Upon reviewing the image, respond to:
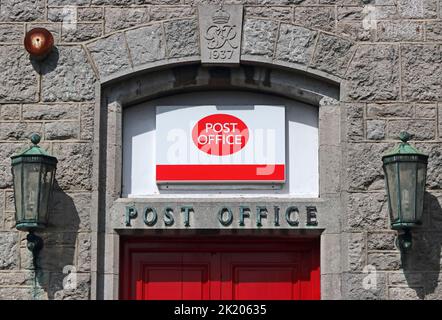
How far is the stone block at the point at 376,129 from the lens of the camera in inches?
402

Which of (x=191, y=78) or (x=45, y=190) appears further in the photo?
(x=191, y=78)

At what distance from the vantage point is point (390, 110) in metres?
10.3

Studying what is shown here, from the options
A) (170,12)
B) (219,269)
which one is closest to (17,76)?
(170,12)

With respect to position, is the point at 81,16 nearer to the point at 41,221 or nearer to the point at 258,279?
the point at 41,221

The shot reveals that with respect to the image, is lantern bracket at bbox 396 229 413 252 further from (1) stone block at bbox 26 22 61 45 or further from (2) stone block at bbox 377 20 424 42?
(1) stone block at bbox 26 22 61 45

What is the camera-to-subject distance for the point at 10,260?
33.0ft

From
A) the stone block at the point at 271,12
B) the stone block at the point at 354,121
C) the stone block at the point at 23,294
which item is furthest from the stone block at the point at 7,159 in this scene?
the stone block at the point at 354,121

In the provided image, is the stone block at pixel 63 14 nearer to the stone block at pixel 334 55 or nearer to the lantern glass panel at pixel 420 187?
the stone block at pixel 334 55

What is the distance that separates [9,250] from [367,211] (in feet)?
10.1

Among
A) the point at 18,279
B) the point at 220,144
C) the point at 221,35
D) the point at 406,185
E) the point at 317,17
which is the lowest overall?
the point at 18,279

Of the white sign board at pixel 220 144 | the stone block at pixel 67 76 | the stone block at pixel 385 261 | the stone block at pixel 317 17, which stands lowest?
the stone block at pixel 385 261

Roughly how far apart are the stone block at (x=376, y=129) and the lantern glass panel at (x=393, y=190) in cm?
45

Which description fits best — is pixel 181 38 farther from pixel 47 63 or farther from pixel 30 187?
pixel 30 187

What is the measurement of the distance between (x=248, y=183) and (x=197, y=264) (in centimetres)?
84
